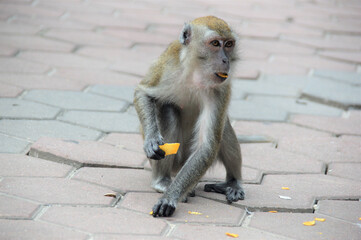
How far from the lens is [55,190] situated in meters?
4.00

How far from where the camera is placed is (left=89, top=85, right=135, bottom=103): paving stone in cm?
597

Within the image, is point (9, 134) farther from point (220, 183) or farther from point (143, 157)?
point (220, 183)

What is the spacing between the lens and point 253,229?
3793 millimetres

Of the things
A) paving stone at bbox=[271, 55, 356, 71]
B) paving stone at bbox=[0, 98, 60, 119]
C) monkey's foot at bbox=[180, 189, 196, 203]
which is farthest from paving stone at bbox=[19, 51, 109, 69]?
monkey's foot at bbox=[180, 189, 196, 203]

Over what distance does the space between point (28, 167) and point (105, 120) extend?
1.21 m

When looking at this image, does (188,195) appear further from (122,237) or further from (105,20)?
(105,20)

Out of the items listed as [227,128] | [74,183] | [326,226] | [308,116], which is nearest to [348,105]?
[308,116]

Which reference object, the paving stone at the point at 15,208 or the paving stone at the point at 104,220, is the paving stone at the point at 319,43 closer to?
the paving stone at the point at 104,220

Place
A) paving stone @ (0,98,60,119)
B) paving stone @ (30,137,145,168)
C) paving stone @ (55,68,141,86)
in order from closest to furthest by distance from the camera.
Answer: paving stone @ (30,137,145,168) < paving stone @ (0,98,60,119) < paving stone @ (55,68,141,86)

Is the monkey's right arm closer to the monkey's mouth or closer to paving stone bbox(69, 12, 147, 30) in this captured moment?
the monkey's mouth

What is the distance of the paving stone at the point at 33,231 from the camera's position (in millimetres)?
3342

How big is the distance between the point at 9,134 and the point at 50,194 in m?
1.10

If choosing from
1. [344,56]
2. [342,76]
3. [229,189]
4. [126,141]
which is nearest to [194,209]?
[229,189]

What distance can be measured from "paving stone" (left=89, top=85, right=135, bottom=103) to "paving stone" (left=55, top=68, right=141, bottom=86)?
0.11m
